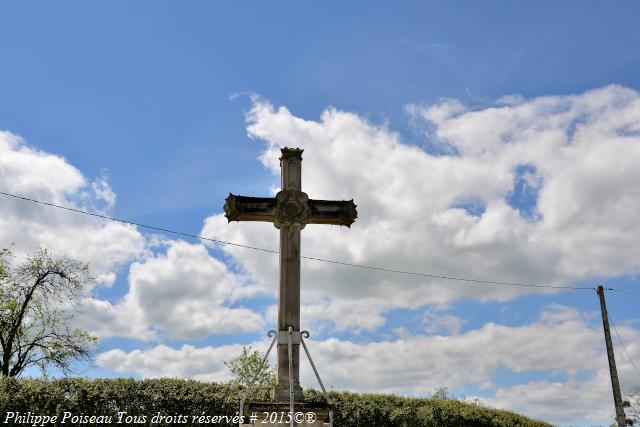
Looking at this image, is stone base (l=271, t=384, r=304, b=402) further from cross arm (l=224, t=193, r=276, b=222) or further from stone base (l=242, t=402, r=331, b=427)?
cross arm (l=224, t=193, r=276, b=222)

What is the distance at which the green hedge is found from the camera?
14750 mm

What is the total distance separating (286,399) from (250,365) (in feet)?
77.0

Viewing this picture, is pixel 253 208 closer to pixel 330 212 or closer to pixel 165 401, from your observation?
pixel 330 212

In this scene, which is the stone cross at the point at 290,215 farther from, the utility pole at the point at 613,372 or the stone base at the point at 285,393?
the utility pole at the point at 613,372

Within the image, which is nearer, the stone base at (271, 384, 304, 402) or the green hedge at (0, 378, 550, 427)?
the stone base at (271, 384, 304, 402)

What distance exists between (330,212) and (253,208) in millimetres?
1361

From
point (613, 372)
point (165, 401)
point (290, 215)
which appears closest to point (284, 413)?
point (290, 215)

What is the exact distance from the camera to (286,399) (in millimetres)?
9227

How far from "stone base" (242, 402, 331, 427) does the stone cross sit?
3.02ft

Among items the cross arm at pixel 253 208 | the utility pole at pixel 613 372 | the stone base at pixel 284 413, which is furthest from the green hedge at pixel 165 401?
the stone base at pixel 284 413

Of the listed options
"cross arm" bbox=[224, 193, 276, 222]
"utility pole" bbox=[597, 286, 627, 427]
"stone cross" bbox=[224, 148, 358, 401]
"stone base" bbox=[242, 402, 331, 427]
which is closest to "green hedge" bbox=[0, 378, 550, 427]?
"utility pole" bbox=[597, 286, 627, 427]

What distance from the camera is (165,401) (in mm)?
15180

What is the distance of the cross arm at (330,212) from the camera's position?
35.3 ft

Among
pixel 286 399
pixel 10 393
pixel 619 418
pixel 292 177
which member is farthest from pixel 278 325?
pixel 619 418
